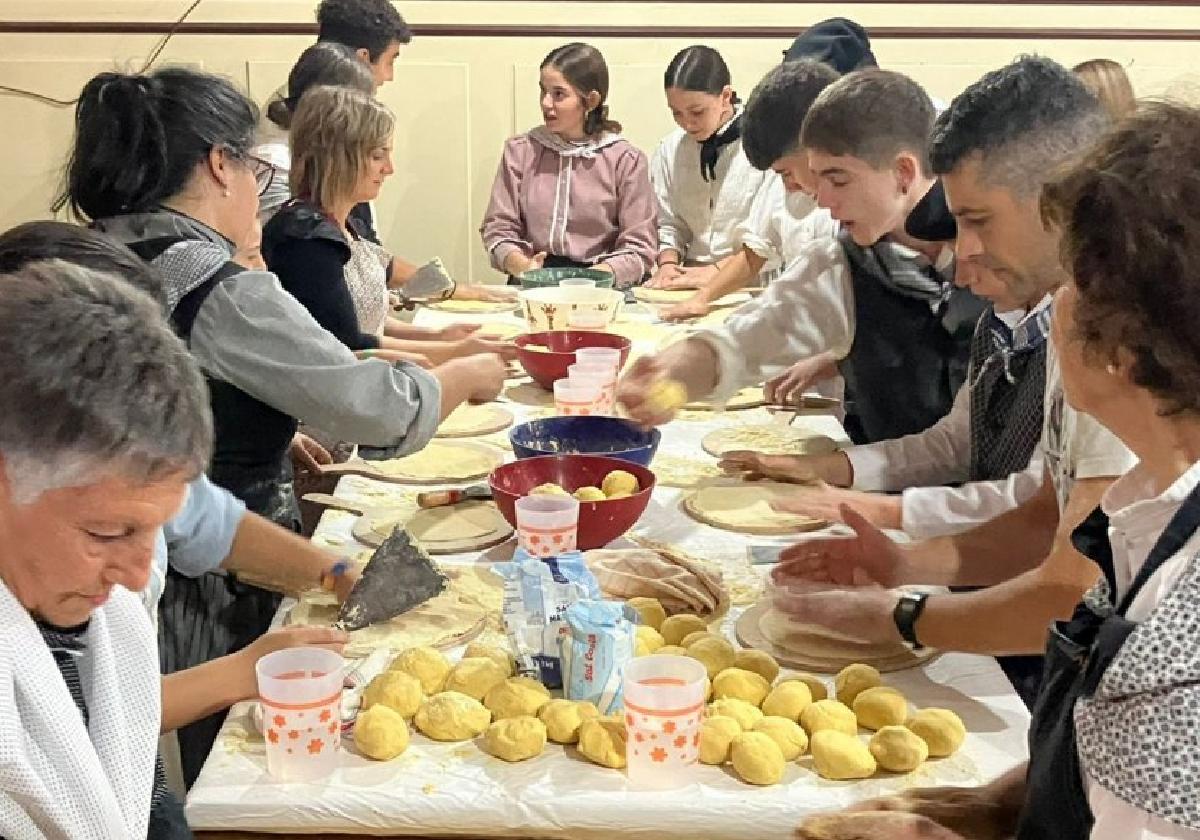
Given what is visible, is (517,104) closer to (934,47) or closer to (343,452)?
(934,47)

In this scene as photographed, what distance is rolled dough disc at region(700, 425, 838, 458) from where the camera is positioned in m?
2.63

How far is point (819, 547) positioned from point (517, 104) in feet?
13.9

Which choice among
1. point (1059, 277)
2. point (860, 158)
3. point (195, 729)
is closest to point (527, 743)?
point (195, 729)

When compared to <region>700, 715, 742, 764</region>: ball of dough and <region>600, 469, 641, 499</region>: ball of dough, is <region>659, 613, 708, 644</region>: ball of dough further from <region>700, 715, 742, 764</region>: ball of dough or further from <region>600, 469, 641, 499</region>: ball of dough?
<region>600, 469, 641, 499</region>: ball of dough

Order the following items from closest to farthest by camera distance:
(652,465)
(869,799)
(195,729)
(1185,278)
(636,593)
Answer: (1185,278)
(869,799)
(636,593)
(195,729)
(652,465)

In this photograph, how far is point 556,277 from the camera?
4.02 meters

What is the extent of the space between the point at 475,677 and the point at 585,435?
3.04ft

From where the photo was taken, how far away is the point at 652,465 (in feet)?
8.34

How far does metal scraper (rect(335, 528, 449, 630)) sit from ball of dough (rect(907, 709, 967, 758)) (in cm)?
70

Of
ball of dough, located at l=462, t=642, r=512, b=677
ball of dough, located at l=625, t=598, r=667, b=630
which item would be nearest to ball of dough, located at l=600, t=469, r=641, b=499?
ball of dough, located at l=625, t=598, r=667, b=630

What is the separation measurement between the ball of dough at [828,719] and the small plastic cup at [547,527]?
0.53 meters

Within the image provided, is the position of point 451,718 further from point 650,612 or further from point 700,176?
point 700,176

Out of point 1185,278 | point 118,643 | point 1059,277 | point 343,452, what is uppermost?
point 1185,278

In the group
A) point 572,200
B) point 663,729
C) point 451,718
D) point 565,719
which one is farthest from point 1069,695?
point 572,200
